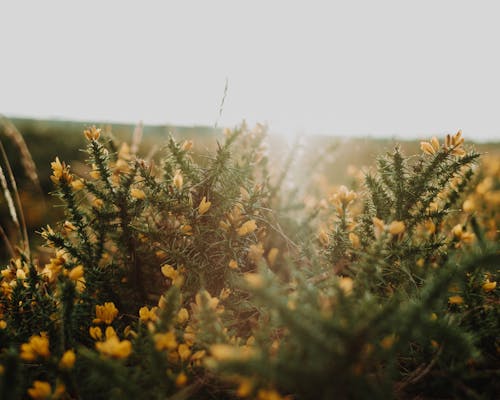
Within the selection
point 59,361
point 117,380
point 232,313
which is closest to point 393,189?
point 232,313

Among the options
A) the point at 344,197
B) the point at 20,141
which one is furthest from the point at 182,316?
the point at 20,141

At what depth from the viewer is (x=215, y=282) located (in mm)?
1582

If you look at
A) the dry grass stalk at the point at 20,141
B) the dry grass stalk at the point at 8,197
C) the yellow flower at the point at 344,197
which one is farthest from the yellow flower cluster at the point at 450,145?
the dry grass stalk at the point at 20,141

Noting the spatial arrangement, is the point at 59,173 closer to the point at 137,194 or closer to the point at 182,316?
the point at 137,194

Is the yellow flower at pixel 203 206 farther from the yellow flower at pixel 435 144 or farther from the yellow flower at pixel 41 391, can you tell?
the yellow flower at pixel 435 144

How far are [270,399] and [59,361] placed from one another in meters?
0.73

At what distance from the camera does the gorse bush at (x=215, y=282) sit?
105 centimetres

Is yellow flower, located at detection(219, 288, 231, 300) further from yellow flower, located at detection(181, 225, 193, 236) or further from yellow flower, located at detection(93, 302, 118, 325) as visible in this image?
yellow flower, located at detection(93, 302, 118, 325)

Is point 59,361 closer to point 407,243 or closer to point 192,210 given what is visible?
point 192,210

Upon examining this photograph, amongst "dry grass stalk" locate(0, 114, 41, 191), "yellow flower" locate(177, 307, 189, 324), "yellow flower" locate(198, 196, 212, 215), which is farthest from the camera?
"dry grass stalk" locate(0, 114, 41, 191)

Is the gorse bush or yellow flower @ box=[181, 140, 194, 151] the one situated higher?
yellow flower @ box=[181, 140, 194, 151]

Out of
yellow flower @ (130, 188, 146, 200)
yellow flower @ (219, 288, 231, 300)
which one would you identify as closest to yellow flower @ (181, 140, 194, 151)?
yellow flower @ (130, 188, 146, 200)

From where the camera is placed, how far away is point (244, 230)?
1.49 metres

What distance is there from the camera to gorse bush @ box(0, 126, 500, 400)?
105 cm
